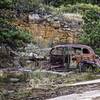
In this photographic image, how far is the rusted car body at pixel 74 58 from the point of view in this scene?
2183 centimetres

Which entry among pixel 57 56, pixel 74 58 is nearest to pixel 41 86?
pixel 74 58

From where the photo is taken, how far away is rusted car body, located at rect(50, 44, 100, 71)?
71.6 feet

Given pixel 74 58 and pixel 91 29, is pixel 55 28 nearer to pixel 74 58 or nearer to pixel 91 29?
pixel 91 29

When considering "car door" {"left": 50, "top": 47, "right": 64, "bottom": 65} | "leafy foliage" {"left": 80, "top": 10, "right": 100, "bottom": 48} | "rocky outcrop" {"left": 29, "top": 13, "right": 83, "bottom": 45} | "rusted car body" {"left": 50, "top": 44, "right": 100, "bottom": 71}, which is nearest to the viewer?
"rusted car body" {"left": 50, "top": 44, "right": 100, "bottom": 71}

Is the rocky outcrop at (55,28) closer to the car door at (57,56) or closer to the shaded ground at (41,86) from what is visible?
the car door at (57,56)

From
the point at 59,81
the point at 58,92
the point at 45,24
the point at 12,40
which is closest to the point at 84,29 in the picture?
the point at 45,24

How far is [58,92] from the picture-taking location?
632 inches

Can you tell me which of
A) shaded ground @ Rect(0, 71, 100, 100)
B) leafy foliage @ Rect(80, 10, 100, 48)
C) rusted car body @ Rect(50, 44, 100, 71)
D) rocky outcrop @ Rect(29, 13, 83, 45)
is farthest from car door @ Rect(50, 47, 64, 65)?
rocky outcrop @ Rect(29, 13, 83, 45)

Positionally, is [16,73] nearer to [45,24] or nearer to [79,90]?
[79,90]

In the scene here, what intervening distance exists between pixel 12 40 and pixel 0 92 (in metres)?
6.22

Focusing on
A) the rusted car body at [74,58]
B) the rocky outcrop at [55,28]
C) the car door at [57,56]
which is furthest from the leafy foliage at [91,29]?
the rusted car body at [74,58]

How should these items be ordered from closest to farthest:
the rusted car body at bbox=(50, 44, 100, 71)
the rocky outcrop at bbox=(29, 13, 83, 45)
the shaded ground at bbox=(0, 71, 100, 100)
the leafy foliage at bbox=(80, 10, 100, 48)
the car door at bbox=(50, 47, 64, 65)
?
the shaded ground at bbox=(0, 71, 100, 100)
the rusted car body at bbox=(50, 44, 100, 71)
the car door at bbox=(50, 47, 64, 65)
the leafy foliage at bbox=(80, 10, 100, 48)
the rocky outcrop at bbox=(29, 13, 83, 45)

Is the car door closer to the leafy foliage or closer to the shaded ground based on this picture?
the shaded ground

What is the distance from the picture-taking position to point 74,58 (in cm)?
2216
